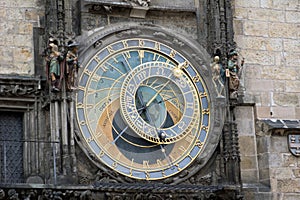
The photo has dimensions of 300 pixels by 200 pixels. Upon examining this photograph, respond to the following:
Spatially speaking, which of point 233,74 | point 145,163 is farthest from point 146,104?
point 233,74

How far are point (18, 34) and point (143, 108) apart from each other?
1696 millimetres

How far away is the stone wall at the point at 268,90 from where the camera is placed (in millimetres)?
13227

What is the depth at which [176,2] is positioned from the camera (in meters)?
13.5

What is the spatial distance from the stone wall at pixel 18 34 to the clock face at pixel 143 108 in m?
0.71

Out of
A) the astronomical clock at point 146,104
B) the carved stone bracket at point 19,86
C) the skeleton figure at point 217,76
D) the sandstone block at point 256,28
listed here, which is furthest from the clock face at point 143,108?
the sandstone block at point 256,28

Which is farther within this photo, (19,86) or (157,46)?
(157,46)

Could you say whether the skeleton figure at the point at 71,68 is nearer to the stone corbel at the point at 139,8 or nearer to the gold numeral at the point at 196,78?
the stone corbel at the point at 139,8

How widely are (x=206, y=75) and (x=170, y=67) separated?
1.57 feet

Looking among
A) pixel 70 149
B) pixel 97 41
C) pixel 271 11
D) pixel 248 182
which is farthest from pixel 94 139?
pixel 271 11

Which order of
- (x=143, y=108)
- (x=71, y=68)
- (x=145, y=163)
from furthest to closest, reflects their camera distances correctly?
(x=143, y=108) → (x=145, y=163) → (x=71, y=68)

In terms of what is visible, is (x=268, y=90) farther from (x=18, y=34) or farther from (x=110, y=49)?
(x=18, y=34)

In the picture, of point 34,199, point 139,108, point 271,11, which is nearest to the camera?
point 34,199

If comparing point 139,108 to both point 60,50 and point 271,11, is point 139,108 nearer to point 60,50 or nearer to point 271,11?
point 60,50

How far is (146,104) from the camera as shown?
12.8 meters
